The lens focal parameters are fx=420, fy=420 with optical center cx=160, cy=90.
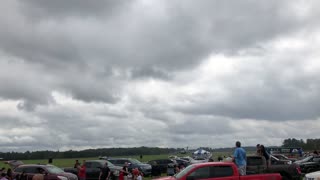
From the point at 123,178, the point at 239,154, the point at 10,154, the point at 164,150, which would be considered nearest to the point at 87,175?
the point at 123,178

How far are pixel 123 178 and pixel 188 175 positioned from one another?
9628mm

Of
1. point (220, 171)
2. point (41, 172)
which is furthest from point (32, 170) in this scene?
point (220, 171)

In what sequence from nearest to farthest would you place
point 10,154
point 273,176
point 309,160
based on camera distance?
point 273,176 < point 309,160 < point 10,154

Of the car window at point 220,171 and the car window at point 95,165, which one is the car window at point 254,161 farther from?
the car window at point 95,165

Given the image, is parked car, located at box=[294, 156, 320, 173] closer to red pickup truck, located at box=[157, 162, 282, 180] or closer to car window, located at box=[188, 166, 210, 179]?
red pickup truck, located at box=[157, 162, 282, 180]

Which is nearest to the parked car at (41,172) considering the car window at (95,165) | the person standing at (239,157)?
the car window at (95,165)

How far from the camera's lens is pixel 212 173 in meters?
13.8

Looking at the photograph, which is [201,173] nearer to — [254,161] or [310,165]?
[254,161]

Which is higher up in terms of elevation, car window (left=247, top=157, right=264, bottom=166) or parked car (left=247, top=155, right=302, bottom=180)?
car window (left=247, top=157, right=264, bottom=166)

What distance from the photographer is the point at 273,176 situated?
47.1 feet

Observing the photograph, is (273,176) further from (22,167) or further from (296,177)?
(22,167)

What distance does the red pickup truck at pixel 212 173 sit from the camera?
1352 centimetres

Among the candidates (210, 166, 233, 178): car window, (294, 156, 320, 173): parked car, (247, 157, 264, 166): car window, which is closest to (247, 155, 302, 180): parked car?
(247, 157, 264, 166): car window

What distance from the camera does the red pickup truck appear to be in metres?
13.5
